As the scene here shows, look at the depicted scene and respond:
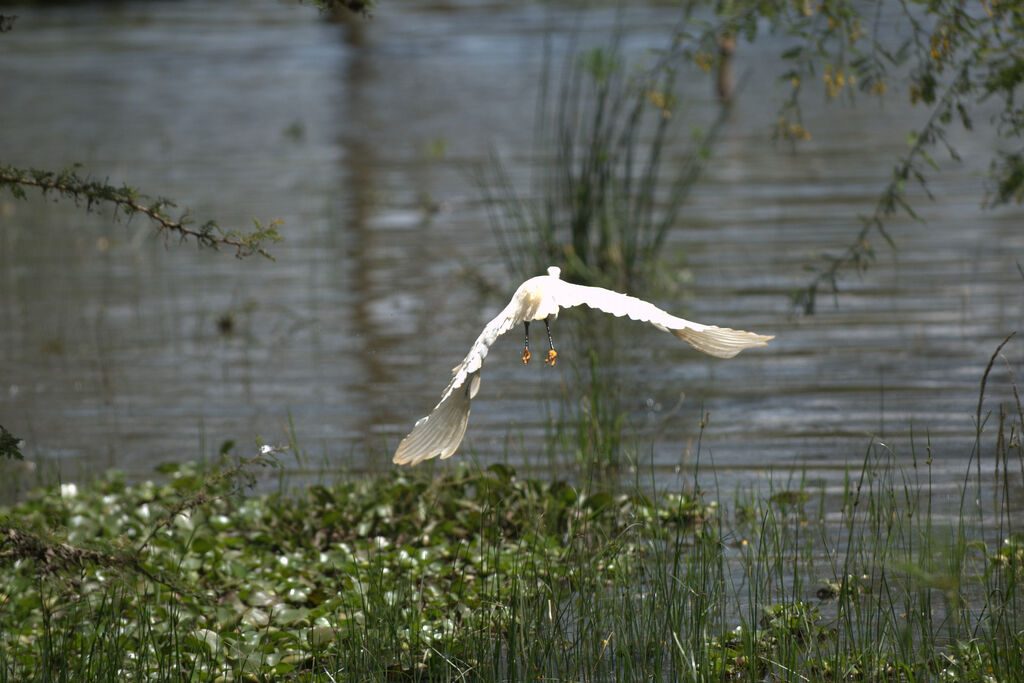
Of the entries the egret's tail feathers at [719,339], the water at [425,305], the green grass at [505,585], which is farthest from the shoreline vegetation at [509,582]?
the egret's tail feathers at [719,339]

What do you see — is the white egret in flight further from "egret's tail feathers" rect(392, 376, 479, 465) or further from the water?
the water

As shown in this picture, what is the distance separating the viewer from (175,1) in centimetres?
3616

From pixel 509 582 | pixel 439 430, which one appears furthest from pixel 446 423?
pixel 509 582

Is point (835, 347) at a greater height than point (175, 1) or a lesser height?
lesser

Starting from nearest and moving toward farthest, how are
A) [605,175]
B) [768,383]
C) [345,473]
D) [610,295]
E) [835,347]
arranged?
[610,295]
[345,473]
[768,383]
[835,347]
[605,175]

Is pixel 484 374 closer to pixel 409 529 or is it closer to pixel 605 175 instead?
pixel 605 175

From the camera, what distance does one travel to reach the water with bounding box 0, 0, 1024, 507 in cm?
529

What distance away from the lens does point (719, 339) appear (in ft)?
8.38

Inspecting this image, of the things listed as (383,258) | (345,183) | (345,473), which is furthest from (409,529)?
(345,183)

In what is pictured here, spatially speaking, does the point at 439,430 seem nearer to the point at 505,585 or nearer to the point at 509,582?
the point at 505,585

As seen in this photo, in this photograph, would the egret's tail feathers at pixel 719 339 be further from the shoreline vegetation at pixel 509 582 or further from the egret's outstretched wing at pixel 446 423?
the shoreline vegetation at pixel 509 582

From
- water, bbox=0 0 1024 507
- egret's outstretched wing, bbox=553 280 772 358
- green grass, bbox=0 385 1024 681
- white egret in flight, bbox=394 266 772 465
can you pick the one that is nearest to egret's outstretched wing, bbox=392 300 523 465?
white egret in flight, bbox=394 266 772 465

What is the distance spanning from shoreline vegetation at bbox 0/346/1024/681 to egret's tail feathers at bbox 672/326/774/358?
1.71 feet

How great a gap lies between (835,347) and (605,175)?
5.51 feet
